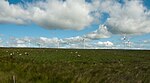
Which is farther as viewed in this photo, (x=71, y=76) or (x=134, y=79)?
(x=71, y=76)

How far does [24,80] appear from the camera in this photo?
1162 inches

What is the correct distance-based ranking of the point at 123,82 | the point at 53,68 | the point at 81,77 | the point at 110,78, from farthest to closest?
the point at 53,68 → the point at 81,77 → the point at 110,78 → the point at 123,82

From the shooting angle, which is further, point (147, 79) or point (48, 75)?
point (48, 75)

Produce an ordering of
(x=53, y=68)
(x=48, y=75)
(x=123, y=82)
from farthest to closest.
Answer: (x=53, y=68) → (x=48, y=75) → (x=123, y=82)

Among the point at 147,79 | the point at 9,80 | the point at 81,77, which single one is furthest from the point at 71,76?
the point at 147,79

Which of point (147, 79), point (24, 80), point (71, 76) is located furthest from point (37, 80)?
point (147, 79)

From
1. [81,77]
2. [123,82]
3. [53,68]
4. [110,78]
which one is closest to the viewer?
[123,82]

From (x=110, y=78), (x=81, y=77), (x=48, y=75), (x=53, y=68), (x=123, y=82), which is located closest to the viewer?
(x=123, y=82)

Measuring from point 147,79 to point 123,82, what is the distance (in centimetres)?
210

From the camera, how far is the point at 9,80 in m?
28.8

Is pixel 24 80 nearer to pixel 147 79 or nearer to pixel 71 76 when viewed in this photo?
pixel 71 76

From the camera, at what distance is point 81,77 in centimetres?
2881

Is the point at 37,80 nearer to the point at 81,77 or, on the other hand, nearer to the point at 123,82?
the point at 81,77

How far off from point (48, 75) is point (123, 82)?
9.48 meters
